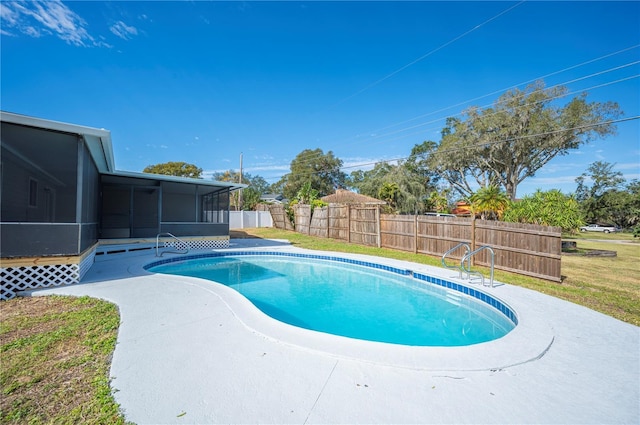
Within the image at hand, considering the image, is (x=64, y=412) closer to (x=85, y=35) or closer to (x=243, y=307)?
(x=243, y=307)

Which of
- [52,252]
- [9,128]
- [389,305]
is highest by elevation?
A: [9,128]

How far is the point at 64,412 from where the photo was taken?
2148 mm

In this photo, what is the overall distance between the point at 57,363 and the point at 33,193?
9940mm

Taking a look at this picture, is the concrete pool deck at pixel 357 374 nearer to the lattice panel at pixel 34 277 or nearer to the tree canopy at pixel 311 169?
the lattice panel at pixel 34 277

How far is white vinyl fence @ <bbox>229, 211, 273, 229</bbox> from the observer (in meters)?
23.7

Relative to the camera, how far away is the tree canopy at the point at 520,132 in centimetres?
2045

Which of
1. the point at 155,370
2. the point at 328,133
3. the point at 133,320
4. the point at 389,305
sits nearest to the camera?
the point at 155,370

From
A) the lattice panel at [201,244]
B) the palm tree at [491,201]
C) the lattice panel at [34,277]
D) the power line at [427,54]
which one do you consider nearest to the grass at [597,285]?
the palm tree at [491,201]

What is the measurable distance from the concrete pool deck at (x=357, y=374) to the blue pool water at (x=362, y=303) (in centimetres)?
114

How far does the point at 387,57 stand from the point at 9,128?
53.8ft

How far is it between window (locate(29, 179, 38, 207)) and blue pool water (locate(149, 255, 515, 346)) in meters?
5.01

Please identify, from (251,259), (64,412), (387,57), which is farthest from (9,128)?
(387,57)

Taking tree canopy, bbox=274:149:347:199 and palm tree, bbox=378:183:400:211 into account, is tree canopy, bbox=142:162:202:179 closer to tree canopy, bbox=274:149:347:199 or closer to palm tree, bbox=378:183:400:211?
tree canopy, bbox=274:149:347:199

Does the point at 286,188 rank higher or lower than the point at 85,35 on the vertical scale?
lower
